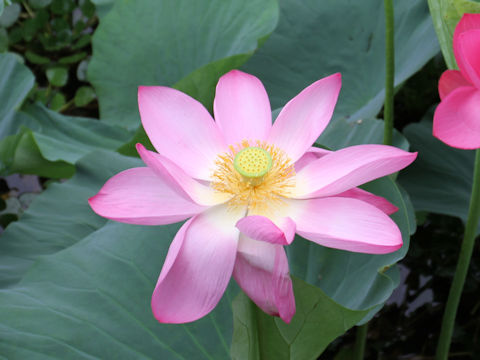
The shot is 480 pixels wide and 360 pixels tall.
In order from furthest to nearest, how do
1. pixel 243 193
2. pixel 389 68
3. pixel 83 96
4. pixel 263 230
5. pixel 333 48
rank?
pixel 83 96 < pixel 333 48 < pixel 389 68 < pixel 243 193 < pixel 263 230

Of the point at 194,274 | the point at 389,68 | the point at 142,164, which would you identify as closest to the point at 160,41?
the point at 142,164

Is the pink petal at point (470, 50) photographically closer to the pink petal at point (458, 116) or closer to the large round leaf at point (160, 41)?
the pink petal at point (458, 116)

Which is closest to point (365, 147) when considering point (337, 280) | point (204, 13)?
point (337, 280)

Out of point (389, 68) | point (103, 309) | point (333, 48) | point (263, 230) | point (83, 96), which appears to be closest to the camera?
point (263, 230)

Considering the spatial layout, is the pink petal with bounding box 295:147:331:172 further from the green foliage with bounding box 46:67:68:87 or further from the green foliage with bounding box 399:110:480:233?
the green foliage with bounding box 46:67:68:87

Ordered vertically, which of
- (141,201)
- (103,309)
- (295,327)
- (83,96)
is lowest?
(83,96)

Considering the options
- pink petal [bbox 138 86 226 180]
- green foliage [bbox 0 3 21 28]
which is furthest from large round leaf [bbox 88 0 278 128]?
green foliage [bbox 0 3 21 28]

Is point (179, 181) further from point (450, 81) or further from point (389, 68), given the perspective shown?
point (389, 68)
